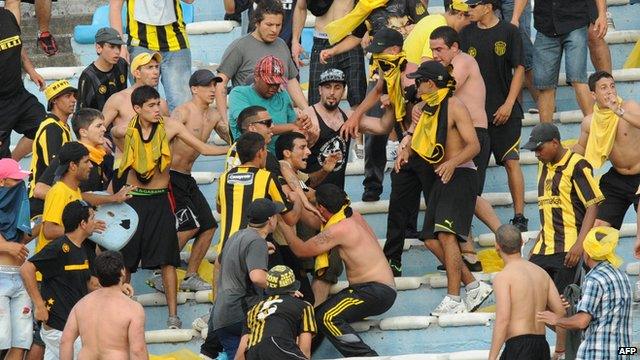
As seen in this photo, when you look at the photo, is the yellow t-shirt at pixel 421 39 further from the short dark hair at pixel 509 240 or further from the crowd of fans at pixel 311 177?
the short dark hair at pixel 509 240

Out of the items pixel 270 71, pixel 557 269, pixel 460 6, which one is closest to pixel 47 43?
pixel 270 71

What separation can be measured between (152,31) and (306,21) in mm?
2594

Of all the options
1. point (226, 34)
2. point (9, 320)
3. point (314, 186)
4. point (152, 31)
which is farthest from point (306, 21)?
point (9, 320)

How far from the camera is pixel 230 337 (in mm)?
14234

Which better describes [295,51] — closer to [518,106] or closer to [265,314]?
[518,106]

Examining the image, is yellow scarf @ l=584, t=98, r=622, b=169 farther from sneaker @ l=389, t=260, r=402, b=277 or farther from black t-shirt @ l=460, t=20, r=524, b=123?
sneaker @ l=389, t=260, r=402, b=277

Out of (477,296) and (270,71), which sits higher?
(270,71)

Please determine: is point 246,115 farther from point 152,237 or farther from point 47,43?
point 47,43

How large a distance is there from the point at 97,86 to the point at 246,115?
1.91m

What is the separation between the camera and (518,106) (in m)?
16.3

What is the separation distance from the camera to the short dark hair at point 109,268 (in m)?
13.3

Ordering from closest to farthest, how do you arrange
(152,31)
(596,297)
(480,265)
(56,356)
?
(596,297), (56,356), (480,265), (152,31)

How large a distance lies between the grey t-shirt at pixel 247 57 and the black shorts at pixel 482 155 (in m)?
1.88

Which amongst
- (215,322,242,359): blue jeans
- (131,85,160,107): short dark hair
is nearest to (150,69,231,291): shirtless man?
(131,85,160,107): short dark hair
